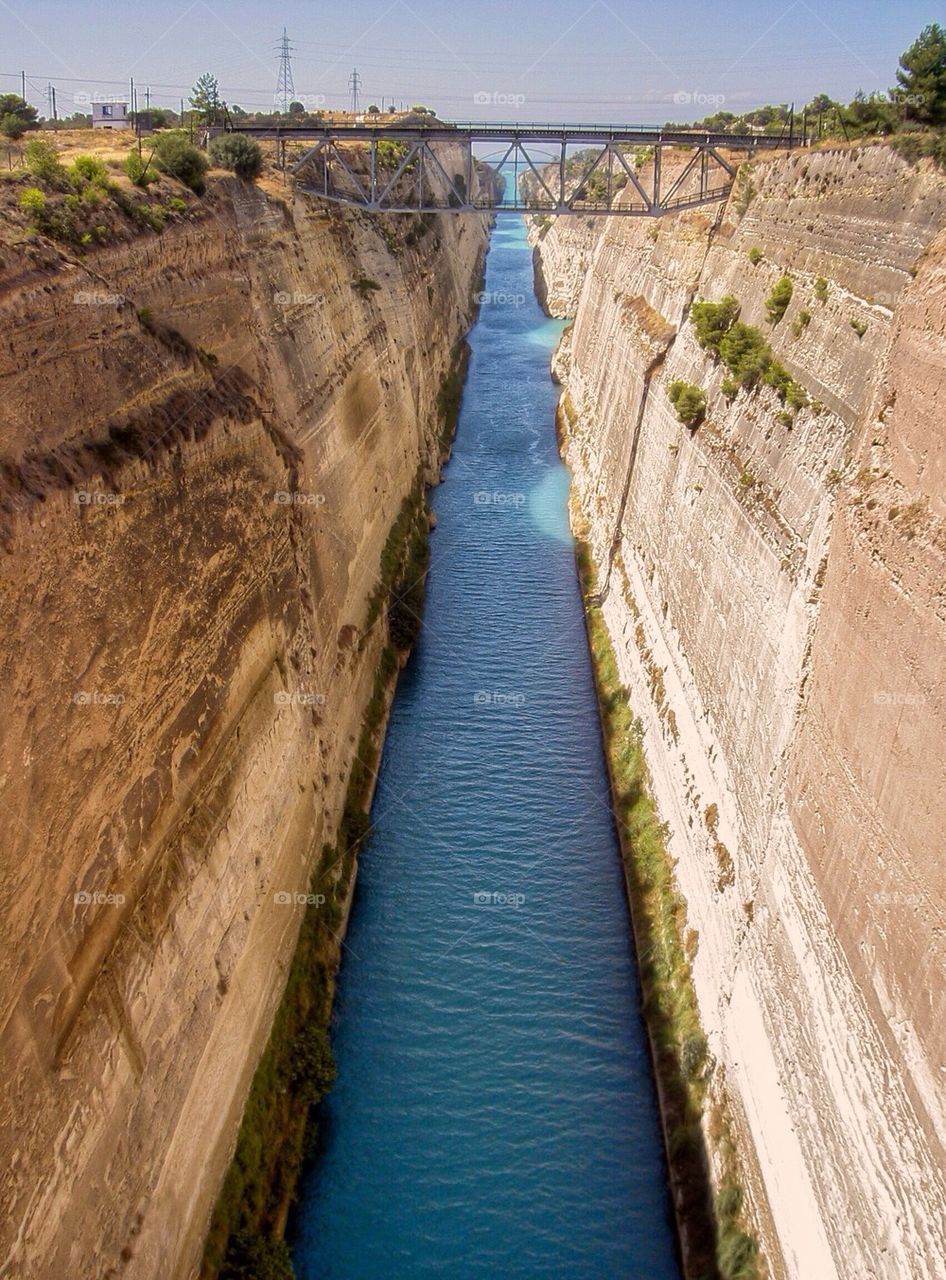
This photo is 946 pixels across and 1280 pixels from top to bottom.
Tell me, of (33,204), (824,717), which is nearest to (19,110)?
(33,204)

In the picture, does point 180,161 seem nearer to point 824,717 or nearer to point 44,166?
point 44,166

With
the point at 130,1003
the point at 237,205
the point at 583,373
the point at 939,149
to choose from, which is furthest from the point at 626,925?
the point at 583,373

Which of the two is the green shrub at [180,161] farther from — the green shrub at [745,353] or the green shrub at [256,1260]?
the green shrub at [256,1260]

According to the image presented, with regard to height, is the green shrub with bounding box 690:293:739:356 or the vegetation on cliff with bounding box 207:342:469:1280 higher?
the green shrub with bounding box 690:293:739:356

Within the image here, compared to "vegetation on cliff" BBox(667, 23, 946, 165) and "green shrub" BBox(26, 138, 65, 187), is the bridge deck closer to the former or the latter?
"vegetation on cliff" BBox(667, 23, 946, 165)

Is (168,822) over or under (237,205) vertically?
under

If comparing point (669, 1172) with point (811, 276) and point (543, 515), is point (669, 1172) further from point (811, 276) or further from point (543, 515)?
point (543, 515)

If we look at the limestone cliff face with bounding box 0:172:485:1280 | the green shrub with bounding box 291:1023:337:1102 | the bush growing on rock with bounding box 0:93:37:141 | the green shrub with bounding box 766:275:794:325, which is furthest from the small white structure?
the green shrub with bounding box 291:1023:337:1102

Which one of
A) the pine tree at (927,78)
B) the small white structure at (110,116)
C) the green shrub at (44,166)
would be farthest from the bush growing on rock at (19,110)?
the pine tree at (927,78)
